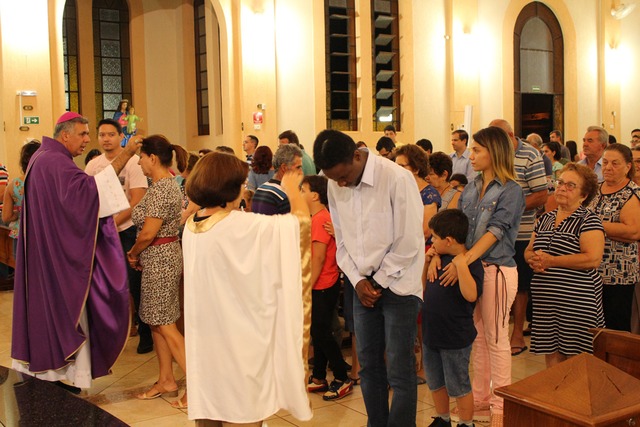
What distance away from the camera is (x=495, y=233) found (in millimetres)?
4125

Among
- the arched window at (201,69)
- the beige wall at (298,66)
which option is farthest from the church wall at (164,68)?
the arched window at (201,69)

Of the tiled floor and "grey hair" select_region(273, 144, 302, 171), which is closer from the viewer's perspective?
"grey hair" select_region(273, 144, 302, 171)

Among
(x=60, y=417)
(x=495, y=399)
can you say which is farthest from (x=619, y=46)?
(x=60, y=417)

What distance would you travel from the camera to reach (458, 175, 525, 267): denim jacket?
4.14m

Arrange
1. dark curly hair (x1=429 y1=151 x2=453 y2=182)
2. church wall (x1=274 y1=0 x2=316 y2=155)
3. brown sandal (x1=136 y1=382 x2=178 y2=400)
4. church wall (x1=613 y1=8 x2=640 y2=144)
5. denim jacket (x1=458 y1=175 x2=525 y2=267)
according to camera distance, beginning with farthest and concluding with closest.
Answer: church wall (x1=613 y1=8 x2=640 y2=144) → church wall (x1=274 y1=0 x2=316 y2=155) → dark curly hair (x1=429 y1=151 x2=453 y2=182) → brown sandal (x1=136 y1=382 x2=178 y2=400) → denim jacket (x1=458 y1=175 x2=525 y2=267)

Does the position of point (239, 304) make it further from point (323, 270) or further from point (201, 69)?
point (201, 69)

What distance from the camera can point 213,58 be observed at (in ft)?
47.8

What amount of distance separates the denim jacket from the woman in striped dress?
318 mm

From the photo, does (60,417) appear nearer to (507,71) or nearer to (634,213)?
(634,213)

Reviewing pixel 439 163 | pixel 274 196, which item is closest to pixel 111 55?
pixel 439 163

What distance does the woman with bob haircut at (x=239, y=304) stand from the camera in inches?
122

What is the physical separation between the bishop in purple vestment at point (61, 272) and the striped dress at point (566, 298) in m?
2.72

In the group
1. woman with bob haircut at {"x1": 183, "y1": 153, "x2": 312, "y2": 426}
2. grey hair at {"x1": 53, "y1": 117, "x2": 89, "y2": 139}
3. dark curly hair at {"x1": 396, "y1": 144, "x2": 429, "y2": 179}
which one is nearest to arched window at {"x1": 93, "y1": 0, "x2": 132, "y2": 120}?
grey hair at {"x1": 53, "y1": 117, "x2": 89, "y2": 139}

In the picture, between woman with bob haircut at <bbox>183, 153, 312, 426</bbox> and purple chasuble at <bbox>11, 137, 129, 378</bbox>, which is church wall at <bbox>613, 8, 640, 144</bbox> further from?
woman with bob haircut at <bbox>183, 153, 312, 426</bbox>
